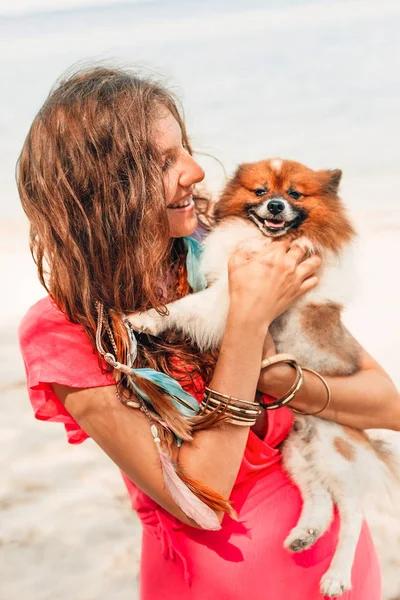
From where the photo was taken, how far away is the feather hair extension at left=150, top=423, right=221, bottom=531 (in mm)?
1652

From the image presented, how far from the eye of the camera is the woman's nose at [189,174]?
1.83 metres

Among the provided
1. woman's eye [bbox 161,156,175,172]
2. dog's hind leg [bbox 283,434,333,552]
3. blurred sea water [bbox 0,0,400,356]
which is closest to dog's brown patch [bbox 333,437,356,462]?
dog's hind leg [bbox 283,434,333,552]

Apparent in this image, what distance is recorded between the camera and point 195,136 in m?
2.29

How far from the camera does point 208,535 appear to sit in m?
1.80

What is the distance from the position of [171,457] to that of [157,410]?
Result: 11cm

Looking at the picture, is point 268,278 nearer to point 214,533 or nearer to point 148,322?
point 148,322

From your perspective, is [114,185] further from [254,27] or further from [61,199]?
[254,27]

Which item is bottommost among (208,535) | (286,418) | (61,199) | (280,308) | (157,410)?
(208,535)

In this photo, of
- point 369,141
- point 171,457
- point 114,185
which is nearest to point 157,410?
point 171,457

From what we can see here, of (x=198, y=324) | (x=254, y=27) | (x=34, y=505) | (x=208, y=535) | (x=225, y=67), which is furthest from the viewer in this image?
(x=254, y=27)

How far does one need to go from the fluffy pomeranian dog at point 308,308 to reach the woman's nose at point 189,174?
0.38m

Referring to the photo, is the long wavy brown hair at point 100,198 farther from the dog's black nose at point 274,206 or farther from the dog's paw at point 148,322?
the dog's black nose at point 274,206

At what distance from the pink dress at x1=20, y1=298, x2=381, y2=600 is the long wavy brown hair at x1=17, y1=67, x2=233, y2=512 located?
8 cm

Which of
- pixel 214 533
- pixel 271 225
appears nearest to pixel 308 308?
pixel 271 225
